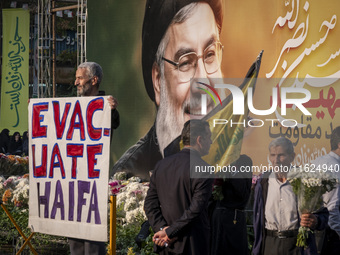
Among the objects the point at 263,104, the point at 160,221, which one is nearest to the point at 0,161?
the point at 263,104

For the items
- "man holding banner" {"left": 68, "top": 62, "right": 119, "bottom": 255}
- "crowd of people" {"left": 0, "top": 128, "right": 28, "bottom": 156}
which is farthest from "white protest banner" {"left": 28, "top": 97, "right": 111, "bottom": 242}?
"crowd of people" {"left": 0, "top": 128, "right": 28, "bottom": 156}

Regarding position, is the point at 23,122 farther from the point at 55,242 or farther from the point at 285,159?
the point at 285,159

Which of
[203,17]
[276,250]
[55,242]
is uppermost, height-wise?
[203,17]

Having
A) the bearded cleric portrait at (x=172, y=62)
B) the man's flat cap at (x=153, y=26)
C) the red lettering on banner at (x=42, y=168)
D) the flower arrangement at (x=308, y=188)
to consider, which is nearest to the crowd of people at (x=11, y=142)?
the bearded cleric portrait at (x=172, y=62)

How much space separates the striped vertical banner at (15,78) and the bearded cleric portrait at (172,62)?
9438 millimetres

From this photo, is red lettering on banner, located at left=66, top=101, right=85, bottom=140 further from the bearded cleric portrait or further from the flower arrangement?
the bearded cleric portrait

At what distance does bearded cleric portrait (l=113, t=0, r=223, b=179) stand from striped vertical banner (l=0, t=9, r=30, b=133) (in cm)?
944

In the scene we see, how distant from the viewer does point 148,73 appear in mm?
14266

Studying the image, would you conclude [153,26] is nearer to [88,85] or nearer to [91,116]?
[88,85]

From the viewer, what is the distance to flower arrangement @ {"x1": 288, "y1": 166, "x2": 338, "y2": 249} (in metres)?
6.00

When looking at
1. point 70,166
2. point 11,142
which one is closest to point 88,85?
point 70,166

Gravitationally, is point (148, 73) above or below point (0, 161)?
above

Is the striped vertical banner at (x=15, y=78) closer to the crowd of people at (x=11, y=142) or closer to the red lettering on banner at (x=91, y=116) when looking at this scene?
the crowd of people at (x=11, y=142)

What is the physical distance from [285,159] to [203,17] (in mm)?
7330
